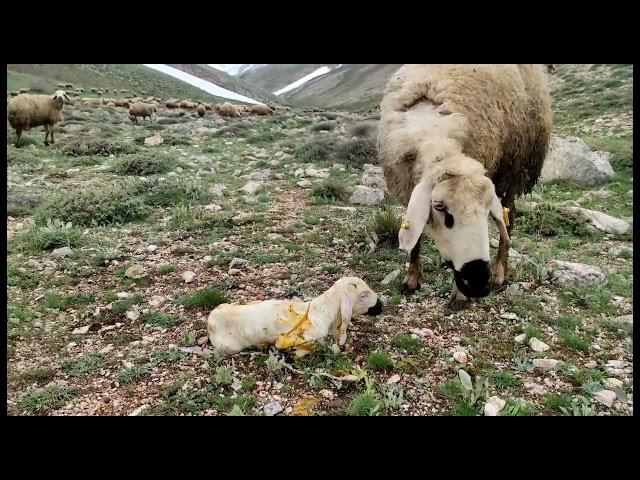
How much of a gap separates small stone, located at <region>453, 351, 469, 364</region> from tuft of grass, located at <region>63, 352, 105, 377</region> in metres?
3.32

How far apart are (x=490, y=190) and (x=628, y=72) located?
24.3 m

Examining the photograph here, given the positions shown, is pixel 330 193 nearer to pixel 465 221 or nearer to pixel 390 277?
pixel 390 277

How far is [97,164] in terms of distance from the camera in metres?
12.8

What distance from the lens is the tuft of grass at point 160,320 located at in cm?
493

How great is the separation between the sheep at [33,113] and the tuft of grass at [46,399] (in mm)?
13655

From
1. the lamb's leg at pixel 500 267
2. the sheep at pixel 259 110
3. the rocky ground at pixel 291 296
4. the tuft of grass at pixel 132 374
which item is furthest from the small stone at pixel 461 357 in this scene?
the sheep at pixel 259 110

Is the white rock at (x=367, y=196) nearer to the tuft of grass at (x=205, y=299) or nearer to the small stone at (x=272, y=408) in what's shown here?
the tuft of grass at (x=205, y=299)

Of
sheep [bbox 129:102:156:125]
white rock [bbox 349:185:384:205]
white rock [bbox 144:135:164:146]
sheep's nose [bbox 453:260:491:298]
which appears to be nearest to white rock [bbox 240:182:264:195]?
white rock [bbox 349:185:384:205]

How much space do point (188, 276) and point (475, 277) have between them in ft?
11.8

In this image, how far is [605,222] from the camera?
26.1 feet

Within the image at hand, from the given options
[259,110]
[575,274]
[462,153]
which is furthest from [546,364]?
[259,110]

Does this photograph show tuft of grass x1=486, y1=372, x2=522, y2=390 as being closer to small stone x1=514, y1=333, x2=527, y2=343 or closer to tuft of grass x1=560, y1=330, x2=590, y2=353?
small stone x1=514, y1=333, x2=527, y2=343

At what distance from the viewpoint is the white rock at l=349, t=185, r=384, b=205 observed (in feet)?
30.6
